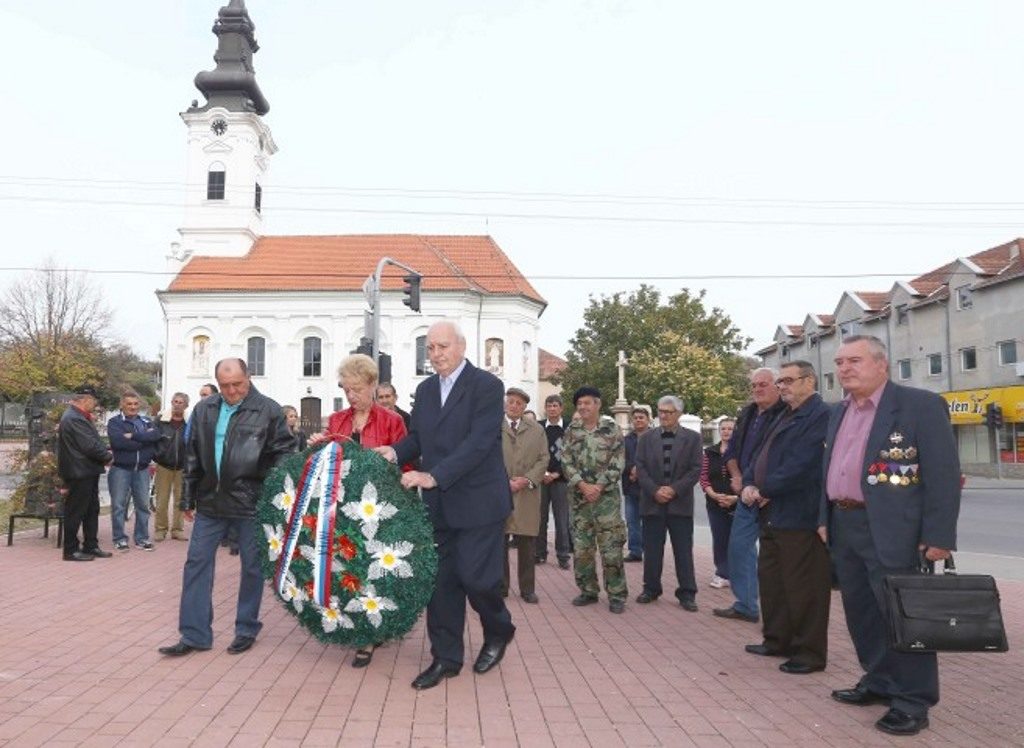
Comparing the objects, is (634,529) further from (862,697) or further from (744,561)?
(862,697)

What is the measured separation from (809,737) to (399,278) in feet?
163

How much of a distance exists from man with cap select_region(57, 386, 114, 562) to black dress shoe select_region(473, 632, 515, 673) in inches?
243

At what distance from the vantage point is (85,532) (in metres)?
9.88

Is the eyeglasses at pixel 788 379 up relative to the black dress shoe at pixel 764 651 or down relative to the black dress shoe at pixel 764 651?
up

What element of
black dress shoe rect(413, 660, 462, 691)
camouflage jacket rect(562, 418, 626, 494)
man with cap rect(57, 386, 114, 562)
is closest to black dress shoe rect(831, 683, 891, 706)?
black dress shoe rect(413, 660, 462, 691)

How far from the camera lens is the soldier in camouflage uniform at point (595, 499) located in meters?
7.35

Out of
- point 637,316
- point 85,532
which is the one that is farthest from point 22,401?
point 85,532

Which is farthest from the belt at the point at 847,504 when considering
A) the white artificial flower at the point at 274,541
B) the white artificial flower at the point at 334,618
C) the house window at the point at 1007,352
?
the house window at the point at 1007,352

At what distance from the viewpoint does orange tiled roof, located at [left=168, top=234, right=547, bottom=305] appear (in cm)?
5175

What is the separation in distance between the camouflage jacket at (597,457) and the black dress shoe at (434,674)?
276 cm

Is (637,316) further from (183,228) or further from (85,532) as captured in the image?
(85,532)

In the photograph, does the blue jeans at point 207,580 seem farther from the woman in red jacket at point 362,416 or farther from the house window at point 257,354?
the house window at point 257,354

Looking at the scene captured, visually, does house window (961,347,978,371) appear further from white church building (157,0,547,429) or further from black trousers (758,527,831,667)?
black trousers (758,527,831,667)

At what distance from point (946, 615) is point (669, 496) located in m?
3.77
